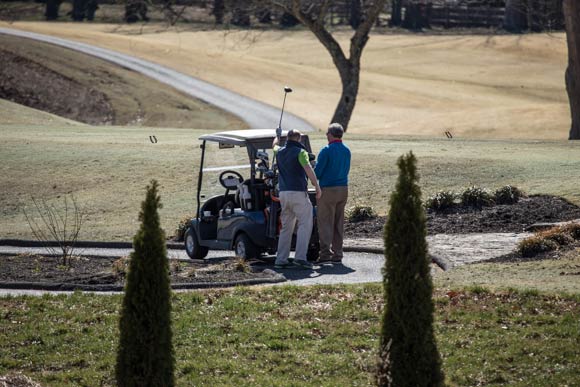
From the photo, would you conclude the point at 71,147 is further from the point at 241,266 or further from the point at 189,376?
the point at 189,376

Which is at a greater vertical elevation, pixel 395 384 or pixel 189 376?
pixel 395 384

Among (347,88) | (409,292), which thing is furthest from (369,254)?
(347,88)

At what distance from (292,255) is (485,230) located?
3.31 m

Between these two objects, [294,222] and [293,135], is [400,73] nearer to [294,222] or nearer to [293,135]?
[294,222]

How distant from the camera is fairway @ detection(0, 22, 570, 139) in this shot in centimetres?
4888

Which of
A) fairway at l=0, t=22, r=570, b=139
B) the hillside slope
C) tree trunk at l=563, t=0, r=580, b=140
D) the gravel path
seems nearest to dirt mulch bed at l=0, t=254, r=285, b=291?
tree trunk at l=563, t=0, r=580, b=140

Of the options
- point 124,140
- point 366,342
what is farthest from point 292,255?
point 124,140

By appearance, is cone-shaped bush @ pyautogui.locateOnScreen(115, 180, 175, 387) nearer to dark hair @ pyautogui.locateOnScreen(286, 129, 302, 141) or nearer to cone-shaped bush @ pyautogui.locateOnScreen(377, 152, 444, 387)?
cone-shaped bush @ pyautogui.locateOnScreen(377, 152, 444, 387)

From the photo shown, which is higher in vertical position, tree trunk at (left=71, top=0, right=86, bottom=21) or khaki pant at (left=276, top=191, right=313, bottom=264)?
tree trunk at (left=71, top=0, right=86, bottom=21)

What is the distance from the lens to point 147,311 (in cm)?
873

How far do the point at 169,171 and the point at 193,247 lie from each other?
8.23 m

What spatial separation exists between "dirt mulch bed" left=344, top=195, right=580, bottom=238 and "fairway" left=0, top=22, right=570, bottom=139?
77.0 ft

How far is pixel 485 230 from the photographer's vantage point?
18.5 meters

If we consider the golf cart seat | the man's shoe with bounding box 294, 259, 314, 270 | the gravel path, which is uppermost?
the golf cart seat
